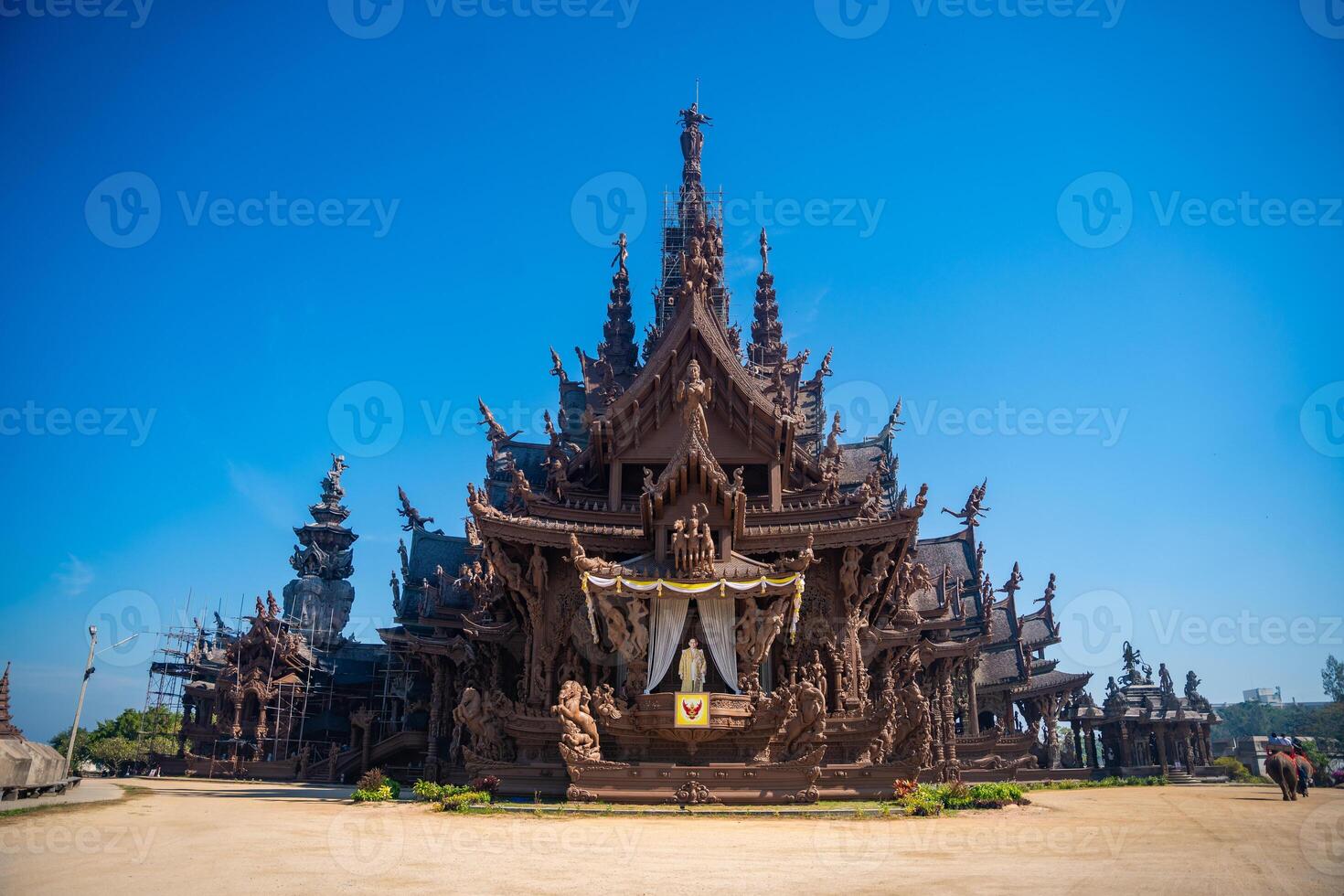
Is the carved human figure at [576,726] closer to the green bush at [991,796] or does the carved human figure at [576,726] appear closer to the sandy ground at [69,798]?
the green bush at [991,796]

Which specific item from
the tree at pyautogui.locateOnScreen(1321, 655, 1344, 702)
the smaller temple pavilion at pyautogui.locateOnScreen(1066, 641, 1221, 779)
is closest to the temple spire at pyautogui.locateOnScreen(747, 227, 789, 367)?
the smaller temple pavilion at pyautogui.locateOnScreen(1066, 641, 1221, 779)

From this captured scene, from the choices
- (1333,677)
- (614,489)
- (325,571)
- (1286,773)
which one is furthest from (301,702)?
(1333,677)

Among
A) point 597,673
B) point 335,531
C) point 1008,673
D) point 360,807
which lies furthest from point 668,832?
point 335,531

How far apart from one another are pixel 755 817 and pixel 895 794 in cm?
324

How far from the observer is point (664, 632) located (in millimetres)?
19328

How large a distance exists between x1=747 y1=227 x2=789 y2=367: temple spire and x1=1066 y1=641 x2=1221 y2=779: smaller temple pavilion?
2123cm

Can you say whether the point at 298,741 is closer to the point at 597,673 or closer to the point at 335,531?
the point at 335,531

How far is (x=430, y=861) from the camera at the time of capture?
8.64m

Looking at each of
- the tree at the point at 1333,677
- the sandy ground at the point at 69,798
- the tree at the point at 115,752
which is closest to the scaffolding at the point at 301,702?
the tree at the point at 115,752

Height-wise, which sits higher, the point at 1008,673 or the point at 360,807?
the point at 1008,673

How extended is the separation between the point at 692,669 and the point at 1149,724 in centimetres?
2432

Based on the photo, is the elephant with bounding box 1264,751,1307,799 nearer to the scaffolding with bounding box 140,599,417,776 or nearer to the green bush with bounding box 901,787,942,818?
the green bush with bounding box 901,787,942,818

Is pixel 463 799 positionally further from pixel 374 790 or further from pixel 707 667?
pixel 707 667

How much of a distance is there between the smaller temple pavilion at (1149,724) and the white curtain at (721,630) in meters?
22.0
